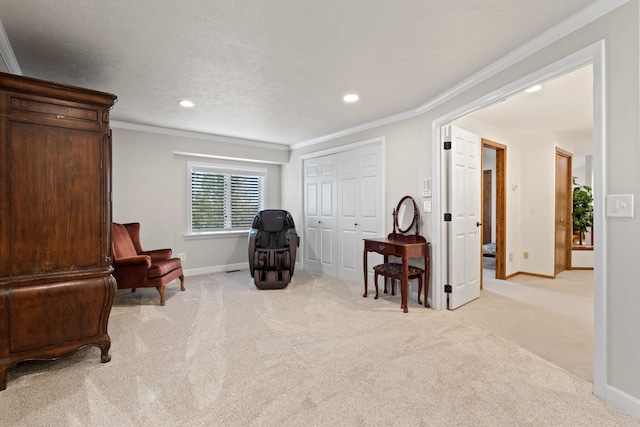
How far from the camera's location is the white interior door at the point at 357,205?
4188 mm

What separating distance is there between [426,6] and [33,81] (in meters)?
2.53

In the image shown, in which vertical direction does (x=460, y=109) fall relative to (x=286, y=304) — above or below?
above

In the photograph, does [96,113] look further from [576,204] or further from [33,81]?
[576,204]

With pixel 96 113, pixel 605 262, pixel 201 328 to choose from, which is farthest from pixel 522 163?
pixel 96 113

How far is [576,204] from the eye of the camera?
5.73m

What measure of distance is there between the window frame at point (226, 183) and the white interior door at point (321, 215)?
92cm

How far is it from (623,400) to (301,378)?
71.9 inches

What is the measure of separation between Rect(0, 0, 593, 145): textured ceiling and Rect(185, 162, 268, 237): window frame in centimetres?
169

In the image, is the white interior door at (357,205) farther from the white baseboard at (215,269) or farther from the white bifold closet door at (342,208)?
the white baseboard at (215,269)

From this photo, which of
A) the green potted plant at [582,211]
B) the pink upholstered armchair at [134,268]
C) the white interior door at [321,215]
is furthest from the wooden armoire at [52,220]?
the green potted plant at [582,211]

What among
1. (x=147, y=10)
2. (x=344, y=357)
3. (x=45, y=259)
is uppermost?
(x=147, y=10)

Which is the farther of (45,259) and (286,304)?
(286,304)

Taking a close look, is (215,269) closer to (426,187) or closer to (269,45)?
(426,187)

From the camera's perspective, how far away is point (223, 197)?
539 cm
